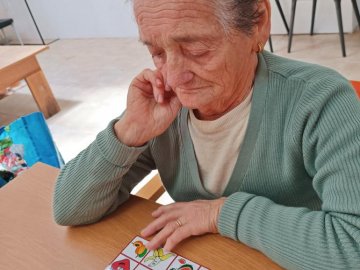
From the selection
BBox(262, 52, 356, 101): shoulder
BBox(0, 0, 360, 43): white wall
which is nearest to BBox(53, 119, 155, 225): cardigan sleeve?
BBox(262, 52, 356, 101): shoulder

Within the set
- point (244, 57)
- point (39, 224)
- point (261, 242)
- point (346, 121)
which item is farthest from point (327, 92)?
point (39, 224)

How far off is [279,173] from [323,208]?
164mm

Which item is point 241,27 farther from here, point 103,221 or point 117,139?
point 103,221

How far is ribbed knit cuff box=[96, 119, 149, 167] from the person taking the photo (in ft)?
3.01

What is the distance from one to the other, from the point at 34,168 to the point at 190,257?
67 centimetres

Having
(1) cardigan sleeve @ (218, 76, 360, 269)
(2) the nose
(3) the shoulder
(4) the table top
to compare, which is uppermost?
(2) the nose

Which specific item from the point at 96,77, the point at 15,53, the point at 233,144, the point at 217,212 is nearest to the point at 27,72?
the point at 15,53

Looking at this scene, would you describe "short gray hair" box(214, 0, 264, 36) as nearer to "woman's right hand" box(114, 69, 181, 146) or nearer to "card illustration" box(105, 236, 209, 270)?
"woman's right hand" box(114, 69, 181, 146)

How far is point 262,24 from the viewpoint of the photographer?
78cm

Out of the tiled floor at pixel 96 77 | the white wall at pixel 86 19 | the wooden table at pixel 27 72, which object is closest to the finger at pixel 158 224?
the tiled floor at pixel 96 77

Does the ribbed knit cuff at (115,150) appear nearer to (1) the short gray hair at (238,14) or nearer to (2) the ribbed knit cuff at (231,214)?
(2) the ribbed knit cuff at (231,214)

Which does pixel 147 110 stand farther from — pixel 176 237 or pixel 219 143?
pixel 176 237

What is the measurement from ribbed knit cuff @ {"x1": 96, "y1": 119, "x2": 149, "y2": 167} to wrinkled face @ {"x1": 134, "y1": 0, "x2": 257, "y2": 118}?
0.20 m

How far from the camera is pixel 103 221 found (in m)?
0.95
